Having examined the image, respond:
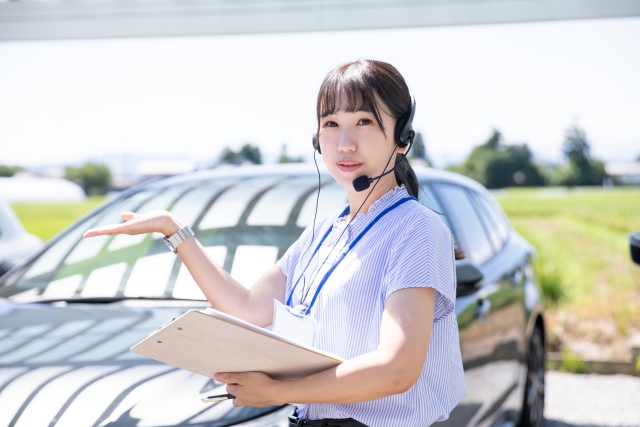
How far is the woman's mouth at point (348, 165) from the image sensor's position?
1.60m

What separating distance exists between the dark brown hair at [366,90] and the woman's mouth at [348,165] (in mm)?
94

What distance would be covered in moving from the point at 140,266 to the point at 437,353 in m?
1.49

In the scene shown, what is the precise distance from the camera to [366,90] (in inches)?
61.6

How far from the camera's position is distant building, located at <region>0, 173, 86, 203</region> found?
1196 centimetres

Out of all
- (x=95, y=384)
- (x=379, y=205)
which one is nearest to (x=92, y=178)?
(x=95, y=384)

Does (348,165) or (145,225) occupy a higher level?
(348,165)

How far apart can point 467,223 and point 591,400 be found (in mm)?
2362

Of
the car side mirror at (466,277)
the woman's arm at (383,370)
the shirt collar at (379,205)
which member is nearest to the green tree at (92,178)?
the car side mirror at (466,277)

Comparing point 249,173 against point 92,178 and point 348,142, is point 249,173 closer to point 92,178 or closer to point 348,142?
point 348,142

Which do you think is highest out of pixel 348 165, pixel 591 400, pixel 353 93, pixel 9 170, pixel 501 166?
pixel 353 93

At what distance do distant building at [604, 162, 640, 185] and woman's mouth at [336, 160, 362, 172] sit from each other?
8.14 m

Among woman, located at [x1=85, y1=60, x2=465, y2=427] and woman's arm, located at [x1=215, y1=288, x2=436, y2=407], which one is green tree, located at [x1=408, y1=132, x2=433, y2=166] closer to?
woman, located at [x1=85, y1=60, x2=465, y2=427]

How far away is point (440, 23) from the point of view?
636 centimetres

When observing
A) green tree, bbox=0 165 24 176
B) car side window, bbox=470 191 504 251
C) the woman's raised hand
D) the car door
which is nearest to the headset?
the woman's raised hand
